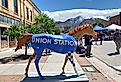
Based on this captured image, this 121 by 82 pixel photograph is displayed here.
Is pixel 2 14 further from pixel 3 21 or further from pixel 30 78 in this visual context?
pixel 30 78

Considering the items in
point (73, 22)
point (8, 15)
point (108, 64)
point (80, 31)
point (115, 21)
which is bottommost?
point (108, 64)

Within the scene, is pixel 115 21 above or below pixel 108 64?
above

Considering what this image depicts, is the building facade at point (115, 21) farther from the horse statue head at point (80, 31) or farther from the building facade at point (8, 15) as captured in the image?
the horse statue head at point (80, 31)

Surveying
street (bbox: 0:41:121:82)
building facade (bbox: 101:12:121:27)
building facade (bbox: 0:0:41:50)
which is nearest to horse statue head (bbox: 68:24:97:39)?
street (bbox: 0:41:121:82)

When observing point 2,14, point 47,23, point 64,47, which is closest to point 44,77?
point 64,47

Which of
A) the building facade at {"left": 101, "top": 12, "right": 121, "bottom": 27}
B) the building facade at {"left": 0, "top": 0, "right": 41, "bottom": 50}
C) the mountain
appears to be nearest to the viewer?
the mountain

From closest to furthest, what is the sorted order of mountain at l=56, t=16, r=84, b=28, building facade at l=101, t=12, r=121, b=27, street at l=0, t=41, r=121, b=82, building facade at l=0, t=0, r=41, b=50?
street at l=0, t=41, r=121, b=82, mountain at l=56, t=16, r=84, b=28, building facade at l=0, t=0, r=41, b=50, building facade at l=101, t=12, r=121, b=27

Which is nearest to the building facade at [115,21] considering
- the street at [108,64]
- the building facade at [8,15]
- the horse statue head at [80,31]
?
the building facade at [8,15]

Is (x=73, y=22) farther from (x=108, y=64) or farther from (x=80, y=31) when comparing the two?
(x=80, y=31)

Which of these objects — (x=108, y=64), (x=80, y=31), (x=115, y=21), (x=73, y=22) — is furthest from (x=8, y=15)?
(x=115, y=21)

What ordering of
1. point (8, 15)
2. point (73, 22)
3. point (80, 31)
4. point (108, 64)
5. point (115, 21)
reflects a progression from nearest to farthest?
point (80, 31) < point (108, 64) < point (73, 22) < point (8, 15) < point (115, 21)

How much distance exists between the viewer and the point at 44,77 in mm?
10102

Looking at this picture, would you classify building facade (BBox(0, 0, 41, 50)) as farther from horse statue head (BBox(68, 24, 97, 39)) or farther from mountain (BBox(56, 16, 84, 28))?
horse statue head (BBox(68, 24, 97, 39))

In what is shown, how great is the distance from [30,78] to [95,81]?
2452mm
